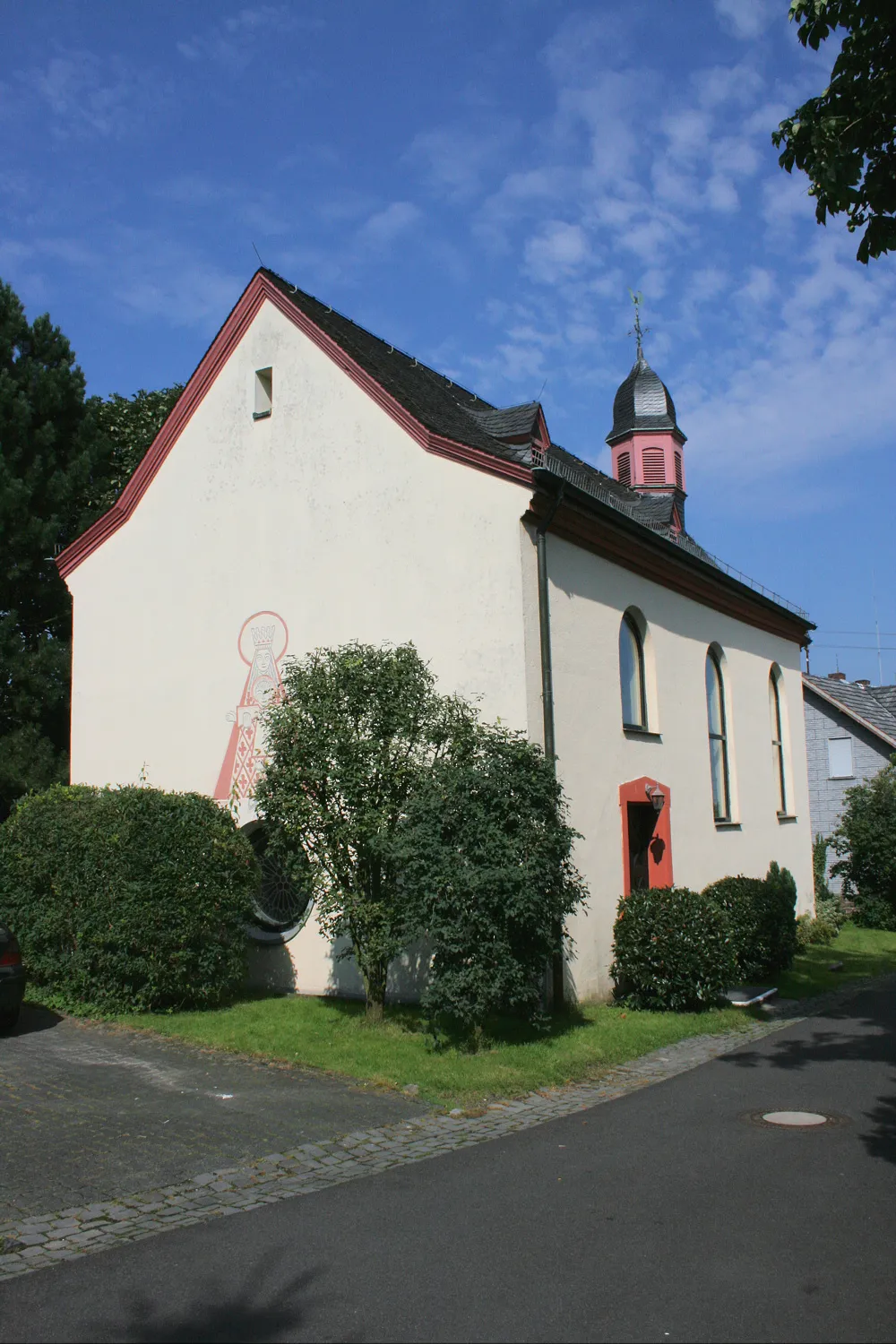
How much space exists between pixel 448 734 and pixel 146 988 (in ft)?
14.3

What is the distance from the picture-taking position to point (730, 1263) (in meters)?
5.17

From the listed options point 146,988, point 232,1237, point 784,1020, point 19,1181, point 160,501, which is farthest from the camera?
point 160,501

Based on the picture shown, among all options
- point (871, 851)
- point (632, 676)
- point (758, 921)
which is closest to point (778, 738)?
point (871, 851)

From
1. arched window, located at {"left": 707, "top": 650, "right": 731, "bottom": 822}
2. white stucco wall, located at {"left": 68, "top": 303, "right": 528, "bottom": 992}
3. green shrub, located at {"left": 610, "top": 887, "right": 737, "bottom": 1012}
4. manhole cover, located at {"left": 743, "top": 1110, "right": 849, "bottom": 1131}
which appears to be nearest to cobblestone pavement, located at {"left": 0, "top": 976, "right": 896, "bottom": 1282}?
manhole cover, located at {"left": 743, "top": 1110, "right": 849, "bottom": 1131}

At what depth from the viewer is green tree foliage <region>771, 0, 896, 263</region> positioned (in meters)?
6.97

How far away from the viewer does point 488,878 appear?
9570 mm

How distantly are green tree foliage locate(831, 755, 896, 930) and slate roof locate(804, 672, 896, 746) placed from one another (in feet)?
15.8

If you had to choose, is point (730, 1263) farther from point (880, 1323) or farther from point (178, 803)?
point (178, 803)

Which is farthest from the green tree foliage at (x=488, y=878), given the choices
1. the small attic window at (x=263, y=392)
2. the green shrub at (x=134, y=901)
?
the small attic window at (x=263, y=392)

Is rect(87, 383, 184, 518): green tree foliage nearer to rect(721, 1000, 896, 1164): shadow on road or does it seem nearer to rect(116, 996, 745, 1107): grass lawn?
rect(116, 996, 745, 1107): grass lawn

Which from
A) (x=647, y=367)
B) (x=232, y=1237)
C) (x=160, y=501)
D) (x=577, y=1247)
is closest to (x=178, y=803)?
(x=160, y=501)

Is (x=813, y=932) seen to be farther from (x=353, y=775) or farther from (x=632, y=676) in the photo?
(x=353, y=775)

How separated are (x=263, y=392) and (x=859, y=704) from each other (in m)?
23.4

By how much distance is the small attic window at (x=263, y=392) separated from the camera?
15.0m
